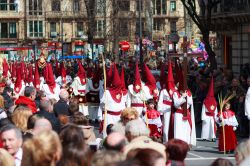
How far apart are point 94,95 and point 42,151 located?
61.8 ft

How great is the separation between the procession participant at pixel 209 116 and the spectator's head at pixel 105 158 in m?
13.0

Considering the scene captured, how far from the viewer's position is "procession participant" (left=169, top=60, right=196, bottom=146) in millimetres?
18688

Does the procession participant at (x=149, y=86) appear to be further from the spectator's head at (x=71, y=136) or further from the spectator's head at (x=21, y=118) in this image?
the spectator's head at (x=71, y=136)

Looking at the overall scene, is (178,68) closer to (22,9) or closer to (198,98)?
(198,98)

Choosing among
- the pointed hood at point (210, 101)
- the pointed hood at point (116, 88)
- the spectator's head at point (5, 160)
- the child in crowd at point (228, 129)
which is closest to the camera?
the spectator's head at point (5, 160)

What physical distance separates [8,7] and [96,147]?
3147 inches

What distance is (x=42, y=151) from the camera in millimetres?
7816

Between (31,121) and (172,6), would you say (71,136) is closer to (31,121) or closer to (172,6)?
(31,121)

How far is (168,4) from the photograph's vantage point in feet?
302

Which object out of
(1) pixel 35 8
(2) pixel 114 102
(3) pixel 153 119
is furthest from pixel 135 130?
(1) pixel 35 8

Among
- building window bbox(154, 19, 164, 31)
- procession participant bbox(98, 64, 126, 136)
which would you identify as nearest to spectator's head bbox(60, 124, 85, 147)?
procession participant bbox(98, 64, 126, 136)

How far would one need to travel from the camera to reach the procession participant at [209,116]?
20.3 metres

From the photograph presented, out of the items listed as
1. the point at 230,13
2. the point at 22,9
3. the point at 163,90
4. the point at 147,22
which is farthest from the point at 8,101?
the point at 22,9

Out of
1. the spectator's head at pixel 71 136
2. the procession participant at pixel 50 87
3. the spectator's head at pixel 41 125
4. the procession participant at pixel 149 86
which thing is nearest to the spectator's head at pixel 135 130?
the spectator's head at pixel 41 125
